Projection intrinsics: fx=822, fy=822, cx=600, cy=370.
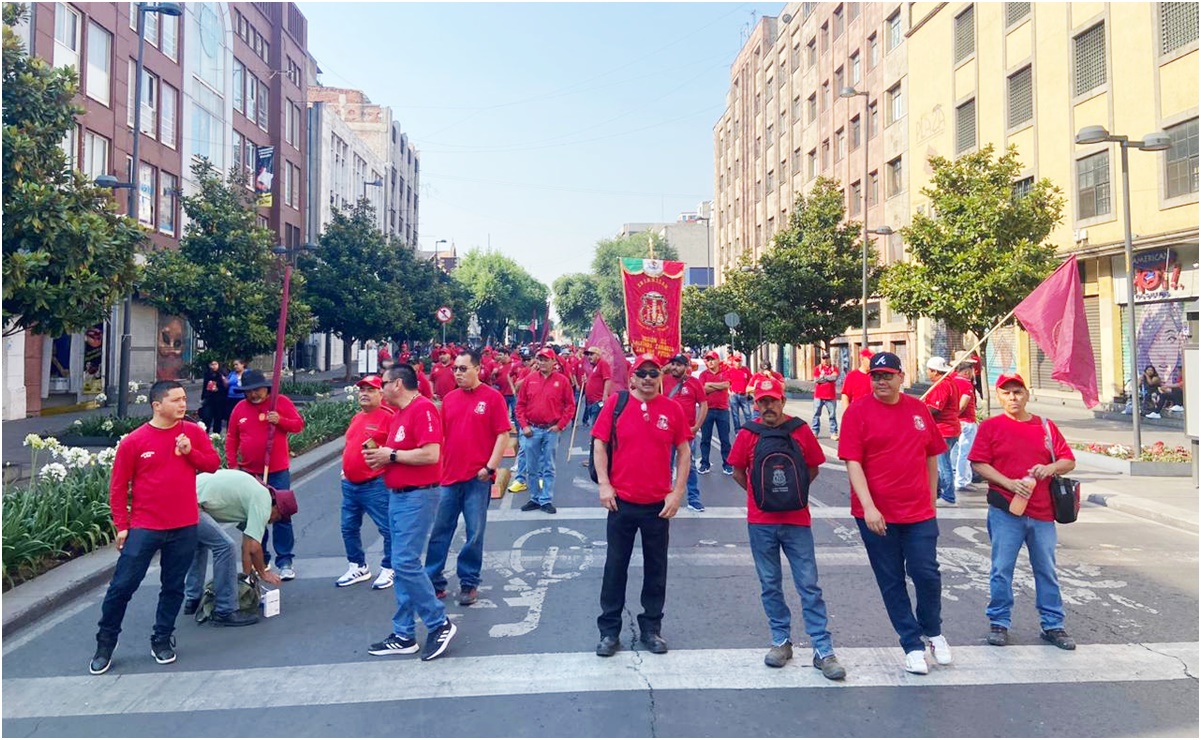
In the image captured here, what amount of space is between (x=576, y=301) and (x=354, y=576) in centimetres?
7516

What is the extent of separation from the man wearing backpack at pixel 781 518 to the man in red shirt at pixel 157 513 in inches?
135

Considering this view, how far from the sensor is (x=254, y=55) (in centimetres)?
3622

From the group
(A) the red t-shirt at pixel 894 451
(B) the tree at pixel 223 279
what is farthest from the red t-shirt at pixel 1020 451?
(B) the tree at pixel 223 279

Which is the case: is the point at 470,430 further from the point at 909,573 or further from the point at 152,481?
the point at 909,573

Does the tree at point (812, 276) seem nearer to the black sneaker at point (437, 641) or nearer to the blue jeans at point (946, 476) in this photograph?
the blue jeans at point (946, 476)

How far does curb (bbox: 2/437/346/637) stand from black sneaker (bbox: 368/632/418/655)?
265 centimetres

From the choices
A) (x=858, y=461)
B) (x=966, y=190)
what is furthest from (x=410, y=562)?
(x=966, y=190)

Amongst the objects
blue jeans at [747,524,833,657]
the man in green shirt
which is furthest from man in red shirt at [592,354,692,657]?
the man in green shirt

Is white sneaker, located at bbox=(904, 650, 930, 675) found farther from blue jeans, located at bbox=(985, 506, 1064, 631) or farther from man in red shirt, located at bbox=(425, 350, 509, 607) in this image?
man in red shirt, located at bbox=(425, 350, 509, 607)

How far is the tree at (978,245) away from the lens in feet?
56.3

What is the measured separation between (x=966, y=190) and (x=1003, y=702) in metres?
16.2

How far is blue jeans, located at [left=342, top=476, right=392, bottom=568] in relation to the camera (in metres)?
6.48

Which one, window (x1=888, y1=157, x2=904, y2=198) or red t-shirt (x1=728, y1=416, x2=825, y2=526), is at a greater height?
window (x1=888, y1=157, x2=904, y2=198)

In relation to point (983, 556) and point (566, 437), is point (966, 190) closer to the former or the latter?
point (566, 437)
